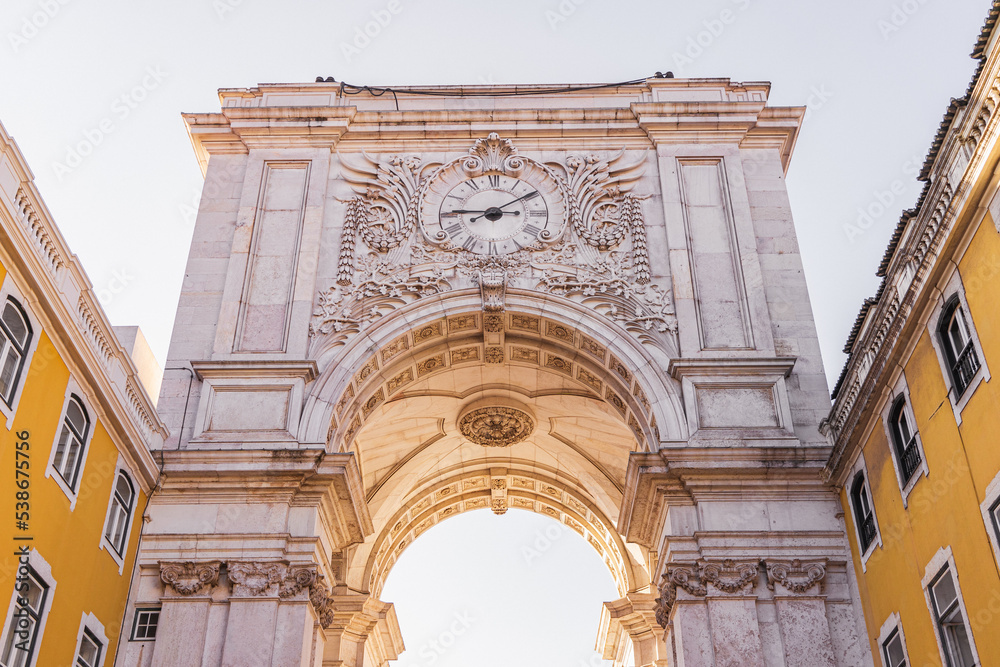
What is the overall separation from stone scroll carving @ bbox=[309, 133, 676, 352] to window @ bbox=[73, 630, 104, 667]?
859cm

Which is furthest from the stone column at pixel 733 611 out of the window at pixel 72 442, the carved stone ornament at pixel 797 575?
the window at pixel 72 442

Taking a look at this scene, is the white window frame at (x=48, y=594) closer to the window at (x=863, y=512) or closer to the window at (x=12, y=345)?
the window at (x=12, y=345)

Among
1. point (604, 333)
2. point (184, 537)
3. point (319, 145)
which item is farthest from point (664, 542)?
point (319, 145)

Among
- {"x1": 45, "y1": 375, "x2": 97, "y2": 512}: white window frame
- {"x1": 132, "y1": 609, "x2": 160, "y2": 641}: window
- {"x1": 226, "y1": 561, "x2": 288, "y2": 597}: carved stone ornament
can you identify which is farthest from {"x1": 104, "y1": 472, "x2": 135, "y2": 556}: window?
{"x1": 226, "y1": 561, "x2": 288, "y2": 597}: carved stone ornament

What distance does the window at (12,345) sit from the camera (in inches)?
624

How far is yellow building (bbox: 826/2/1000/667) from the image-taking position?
14.9 m

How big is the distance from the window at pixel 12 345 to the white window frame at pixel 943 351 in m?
14.2

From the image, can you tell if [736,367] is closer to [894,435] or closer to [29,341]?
[894,435]

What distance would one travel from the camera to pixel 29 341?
55.4 feet

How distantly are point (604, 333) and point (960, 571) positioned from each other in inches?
437

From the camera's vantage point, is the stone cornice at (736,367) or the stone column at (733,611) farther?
the stone cornice at (736,367)

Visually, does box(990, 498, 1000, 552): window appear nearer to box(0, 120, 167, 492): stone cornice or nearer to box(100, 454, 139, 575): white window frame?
box(0, 120, 167, 492): stone cornice

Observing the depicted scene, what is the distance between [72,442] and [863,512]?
14948mm

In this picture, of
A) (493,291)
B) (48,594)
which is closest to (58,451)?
(48,594)
